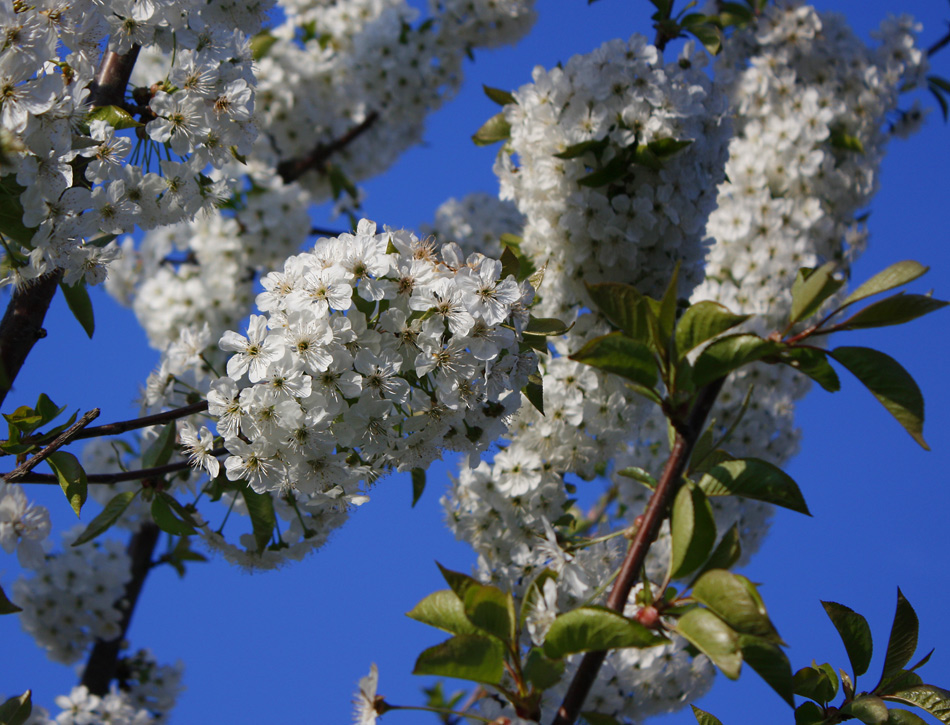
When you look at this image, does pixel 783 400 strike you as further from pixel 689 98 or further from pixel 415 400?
pixel 415 400

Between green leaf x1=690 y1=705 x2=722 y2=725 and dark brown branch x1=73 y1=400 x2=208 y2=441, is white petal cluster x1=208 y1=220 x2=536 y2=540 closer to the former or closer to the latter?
dark brown branch x1=73 y1=400 x2=208 y2=441

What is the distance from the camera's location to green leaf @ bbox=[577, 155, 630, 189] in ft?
9.46

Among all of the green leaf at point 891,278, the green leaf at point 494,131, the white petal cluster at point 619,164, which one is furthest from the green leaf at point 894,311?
the green leaf at point 494,131

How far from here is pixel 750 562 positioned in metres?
4.75

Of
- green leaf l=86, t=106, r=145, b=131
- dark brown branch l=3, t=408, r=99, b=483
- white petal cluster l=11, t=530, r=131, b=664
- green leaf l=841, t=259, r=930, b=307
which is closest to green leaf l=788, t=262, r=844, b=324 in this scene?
green leaf l=841, t=259, r=930, b=307

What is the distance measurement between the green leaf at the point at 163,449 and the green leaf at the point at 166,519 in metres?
0.28

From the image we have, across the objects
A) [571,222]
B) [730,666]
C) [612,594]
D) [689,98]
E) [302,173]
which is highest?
[302,173]

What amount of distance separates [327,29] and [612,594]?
266 inches

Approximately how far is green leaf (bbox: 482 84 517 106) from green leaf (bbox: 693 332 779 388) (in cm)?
219

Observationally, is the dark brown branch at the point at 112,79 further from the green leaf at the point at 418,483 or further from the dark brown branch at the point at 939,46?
the dark brown branch at the point at 939,46

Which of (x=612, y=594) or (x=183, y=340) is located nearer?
(x=612, y=594)

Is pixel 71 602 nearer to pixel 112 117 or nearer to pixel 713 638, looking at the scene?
pixel 112 117

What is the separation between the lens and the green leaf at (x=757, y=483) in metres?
1.52

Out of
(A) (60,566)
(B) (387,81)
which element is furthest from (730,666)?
(B) (387,81)
